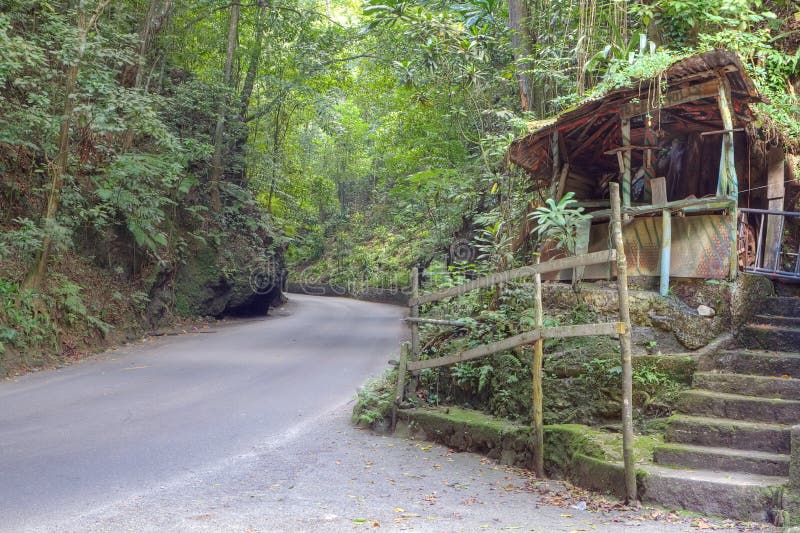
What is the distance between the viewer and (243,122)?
22.8 meters

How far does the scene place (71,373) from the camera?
1177cm

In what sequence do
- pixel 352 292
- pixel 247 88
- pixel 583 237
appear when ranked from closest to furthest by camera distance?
pixel 583 237 < pixel 247 88 < pixel 352 292

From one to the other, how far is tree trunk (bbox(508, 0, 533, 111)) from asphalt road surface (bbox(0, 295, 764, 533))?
6044mm

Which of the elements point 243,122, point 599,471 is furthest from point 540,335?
point 243,122

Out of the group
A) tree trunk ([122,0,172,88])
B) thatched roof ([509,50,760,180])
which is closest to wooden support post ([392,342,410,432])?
thatched roof ([509,50,760,180])

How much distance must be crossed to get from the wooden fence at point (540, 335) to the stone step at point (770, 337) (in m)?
2.05

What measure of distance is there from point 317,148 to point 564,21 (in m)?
24.1

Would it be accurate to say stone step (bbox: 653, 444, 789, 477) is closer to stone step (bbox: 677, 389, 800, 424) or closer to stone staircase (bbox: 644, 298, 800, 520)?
stone staircase (bbox: 644, 298, 800, 520)

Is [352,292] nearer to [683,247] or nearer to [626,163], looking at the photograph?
[626,163]

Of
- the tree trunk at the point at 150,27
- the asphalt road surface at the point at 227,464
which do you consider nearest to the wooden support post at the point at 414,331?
the asphalt road surface at the point at 227,464

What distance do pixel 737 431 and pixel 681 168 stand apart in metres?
5.39

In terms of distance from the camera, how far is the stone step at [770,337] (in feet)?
22.6

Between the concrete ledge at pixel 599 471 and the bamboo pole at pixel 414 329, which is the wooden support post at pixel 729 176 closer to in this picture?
the concrete ledge at pixel 599 471

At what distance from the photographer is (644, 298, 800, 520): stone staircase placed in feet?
16.4
